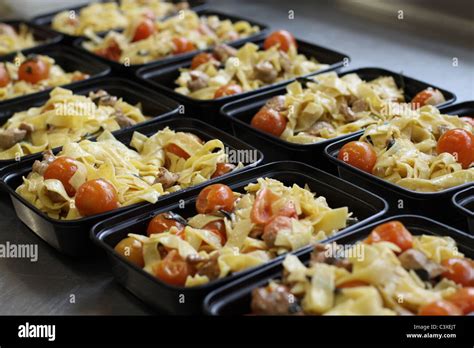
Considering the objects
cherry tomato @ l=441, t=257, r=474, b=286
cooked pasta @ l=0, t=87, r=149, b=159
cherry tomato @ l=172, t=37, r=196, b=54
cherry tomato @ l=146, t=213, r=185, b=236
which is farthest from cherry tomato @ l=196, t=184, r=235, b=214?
cherry tomato @ l=172, t=37, r=196, b=54

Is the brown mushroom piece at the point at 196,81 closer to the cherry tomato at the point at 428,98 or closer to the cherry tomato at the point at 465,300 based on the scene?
the cherry tomato at the point at 428,98

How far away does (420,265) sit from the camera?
2.23 meters

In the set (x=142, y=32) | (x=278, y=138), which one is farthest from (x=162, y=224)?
(x=142, y=32)

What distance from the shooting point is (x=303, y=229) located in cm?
244

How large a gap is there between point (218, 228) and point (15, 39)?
9.01 ft

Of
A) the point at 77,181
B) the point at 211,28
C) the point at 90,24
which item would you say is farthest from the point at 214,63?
the point at 77,181

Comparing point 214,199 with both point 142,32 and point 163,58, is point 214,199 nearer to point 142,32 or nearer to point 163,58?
point 163,58

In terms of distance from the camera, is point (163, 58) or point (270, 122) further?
point (163, 58)

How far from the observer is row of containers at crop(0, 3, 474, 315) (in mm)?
2302

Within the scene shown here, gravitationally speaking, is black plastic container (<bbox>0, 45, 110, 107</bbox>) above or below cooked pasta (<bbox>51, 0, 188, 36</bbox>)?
below

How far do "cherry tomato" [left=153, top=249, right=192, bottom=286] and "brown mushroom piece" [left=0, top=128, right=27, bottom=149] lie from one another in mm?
1320

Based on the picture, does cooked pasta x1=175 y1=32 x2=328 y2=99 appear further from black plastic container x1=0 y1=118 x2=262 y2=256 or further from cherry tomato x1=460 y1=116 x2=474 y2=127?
cherry tomato x1=460 y1=116 x2=474 y2=127

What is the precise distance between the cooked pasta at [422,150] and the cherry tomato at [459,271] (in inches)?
21.9

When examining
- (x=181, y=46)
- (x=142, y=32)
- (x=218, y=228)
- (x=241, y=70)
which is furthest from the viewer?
(x=142, y=32)
